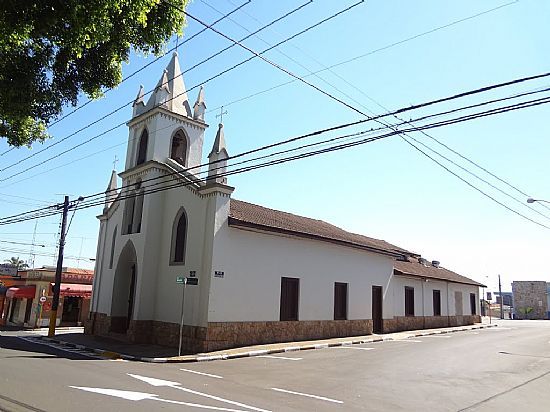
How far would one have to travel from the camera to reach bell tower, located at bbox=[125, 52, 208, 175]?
22.0 m

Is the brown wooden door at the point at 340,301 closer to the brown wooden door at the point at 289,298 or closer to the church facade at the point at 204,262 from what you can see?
the church facade at the point at 204,262

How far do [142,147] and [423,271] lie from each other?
21918mm

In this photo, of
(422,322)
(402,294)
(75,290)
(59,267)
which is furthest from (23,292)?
(422,322)

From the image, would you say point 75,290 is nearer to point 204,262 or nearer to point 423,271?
point 204,262

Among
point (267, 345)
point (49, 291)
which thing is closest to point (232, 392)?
point (267, 345)

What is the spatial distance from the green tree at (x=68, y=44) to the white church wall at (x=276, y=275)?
10014mm

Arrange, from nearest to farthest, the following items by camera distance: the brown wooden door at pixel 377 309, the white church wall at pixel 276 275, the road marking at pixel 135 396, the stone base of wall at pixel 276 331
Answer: the road marking at pixel 135 396, the stone base of wall at pixel 276 331, the white church wall at pixel 276 275, the brown wooden door at pixel 377 309

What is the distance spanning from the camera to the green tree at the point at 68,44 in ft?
19.9

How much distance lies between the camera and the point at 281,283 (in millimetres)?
19953

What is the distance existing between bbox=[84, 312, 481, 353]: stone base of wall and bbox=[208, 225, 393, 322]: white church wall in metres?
0.34

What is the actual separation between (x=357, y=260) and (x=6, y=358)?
17.3 m

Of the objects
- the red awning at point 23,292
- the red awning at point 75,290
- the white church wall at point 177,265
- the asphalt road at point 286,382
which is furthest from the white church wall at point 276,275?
the red awning at point 23,292

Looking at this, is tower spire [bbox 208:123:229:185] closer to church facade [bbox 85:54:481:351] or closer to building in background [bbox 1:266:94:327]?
church facade [bbox 85:54:481:351]

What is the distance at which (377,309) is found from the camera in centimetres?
2622
